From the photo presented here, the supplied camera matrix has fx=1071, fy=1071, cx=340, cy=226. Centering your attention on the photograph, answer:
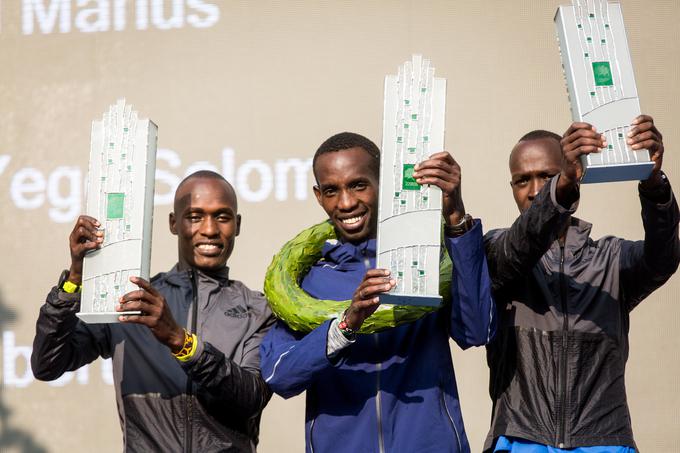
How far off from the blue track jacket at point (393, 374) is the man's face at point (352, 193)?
0.06m

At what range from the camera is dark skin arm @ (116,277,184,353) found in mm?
2842

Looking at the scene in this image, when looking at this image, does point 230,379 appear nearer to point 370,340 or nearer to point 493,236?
point 370,340

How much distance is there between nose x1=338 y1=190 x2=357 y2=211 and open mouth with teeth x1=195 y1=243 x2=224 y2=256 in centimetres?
56

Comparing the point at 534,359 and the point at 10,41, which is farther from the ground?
the point at 10,41

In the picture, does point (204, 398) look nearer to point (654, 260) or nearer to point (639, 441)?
point (654, 260)

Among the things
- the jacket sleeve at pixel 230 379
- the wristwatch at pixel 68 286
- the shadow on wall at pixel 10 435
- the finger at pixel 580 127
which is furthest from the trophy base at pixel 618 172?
the shadow on wall at pixel 10 435

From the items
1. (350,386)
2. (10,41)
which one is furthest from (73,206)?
(350,386)

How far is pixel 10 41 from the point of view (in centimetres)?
534

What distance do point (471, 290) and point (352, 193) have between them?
50cm

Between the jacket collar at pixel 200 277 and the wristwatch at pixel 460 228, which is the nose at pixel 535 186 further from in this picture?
the jacket collar at pixel 200 277

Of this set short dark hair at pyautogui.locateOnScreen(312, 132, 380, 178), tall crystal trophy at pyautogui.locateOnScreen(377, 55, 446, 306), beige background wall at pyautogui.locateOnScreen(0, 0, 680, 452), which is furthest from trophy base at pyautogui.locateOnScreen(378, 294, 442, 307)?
beige background wall at pyautogui.locateOnScreen(0, 0, 680, 452)

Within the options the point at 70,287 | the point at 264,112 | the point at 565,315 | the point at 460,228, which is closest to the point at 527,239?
the point at 460,228

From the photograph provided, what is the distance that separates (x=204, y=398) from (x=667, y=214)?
140cm

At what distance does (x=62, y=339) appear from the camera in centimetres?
311
